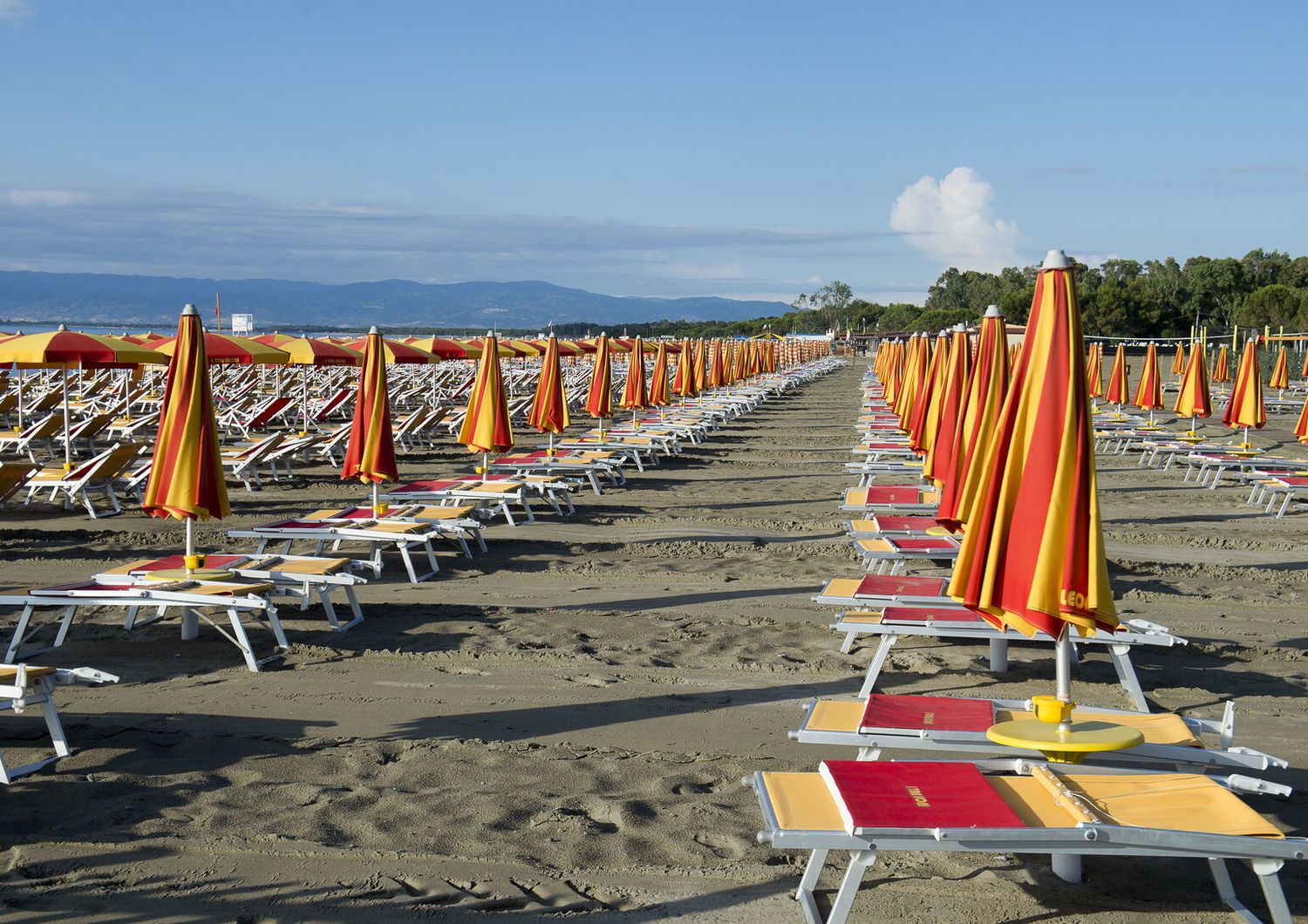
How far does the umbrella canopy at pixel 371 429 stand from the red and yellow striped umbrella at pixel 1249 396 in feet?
36.3

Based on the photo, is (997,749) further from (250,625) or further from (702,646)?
(250,625)

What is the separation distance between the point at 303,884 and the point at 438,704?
6.25 feet

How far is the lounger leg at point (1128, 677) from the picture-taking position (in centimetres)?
514

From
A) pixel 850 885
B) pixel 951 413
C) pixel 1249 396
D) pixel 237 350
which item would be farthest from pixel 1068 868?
pixel 237 350

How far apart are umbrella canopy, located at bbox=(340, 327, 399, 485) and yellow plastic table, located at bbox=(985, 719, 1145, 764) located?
5.51 m

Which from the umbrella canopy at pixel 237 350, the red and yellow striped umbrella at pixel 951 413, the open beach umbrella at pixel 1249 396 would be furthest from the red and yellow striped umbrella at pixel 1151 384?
the umbrella canopy at pixel 237 350

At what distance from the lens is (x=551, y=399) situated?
12.8m

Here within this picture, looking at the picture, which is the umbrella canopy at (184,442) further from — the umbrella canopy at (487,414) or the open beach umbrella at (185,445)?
the umbrella canopy at (487,414)

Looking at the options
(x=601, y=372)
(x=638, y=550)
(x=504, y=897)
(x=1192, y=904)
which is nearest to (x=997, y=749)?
(x=1192, y=904)

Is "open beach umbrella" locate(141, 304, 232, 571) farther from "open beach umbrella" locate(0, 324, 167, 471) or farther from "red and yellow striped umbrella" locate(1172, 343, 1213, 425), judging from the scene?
"red and yellow striped umbrella" locate(1172, 343, 1213, 425)

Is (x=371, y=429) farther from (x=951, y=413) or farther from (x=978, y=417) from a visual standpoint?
(x=978, y=417)

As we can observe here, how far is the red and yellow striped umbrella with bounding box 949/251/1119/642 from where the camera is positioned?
150 inches

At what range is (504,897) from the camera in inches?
138

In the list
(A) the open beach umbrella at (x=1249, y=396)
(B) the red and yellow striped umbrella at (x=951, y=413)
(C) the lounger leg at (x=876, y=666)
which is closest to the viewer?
(C) the lounger leg at (x=876, y=666)
